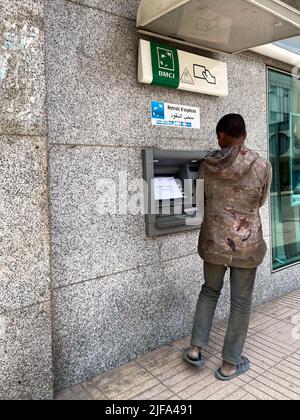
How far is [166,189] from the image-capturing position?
299 cm

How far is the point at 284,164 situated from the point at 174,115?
6.59ft

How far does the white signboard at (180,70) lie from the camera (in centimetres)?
271

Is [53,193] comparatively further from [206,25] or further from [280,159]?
[280,159]

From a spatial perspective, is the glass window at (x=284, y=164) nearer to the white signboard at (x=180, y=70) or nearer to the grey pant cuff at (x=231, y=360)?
the white signboard at (x=180, y=70)

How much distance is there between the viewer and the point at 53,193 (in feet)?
7.77

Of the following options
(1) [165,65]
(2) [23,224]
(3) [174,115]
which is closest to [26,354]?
(2) [23,224]

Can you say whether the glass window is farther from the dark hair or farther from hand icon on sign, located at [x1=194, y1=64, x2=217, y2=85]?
the dark hair

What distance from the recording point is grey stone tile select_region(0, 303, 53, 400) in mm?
2008

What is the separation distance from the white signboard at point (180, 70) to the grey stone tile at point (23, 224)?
1.12 m

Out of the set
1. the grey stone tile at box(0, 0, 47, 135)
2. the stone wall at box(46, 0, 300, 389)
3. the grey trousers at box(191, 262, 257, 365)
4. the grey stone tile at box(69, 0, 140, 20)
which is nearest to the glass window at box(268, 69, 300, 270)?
the stone wall at box(46, 0, 300, 389)

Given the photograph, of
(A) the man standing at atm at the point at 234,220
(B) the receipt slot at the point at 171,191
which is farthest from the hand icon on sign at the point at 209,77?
(A) the man standing at atm at the point at 234,220

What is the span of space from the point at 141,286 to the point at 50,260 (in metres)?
0.92
